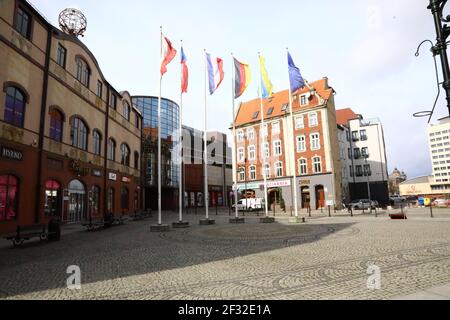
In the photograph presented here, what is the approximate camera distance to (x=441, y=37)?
4504 mm

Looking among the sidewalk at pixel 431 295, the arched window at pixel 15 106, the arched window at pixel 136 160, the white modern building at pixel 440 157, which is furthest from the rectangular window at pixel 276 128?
the white modern building at pixel 440 157

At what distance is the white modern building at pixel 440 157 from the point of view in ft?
360

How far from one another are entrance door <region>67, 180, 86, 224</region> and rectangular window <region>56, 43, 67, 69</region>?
30.3 ft

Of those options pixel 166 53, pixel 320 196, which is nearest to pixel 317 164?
pixel 320 196

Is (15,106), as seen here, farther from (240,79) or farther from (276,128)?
(276,128)

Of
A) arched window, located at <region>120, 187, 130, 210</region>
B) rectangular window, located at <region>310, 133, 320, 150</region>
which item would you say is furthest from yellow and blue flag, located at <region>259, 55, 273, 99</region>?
arched window, located at <region>120, 187, 130, 210</region>

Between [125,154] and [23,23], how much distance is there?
19194mm

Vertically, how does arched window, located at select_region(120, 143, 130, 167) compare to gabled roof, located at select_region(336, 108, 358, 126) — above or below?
below

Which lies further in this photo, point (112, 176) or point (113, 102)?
point (113, 102)

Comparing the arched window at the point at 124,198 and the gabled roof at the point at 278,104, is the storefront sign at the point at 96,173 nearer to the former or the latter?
the arched window at the point at 124,198

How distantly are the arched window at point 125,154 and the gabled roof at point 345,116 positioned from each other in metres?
44.4

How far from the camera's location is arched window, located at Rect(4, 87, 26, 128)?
17391 millimetres

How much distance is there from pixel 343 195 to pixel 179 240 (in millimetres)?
35272

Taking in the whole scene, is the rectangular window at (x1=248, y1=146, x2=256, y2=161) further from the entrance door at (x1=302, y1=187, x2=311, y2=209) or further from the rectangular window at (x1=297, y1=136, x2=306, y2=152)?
the entrance door at (x1=302, y1=187, x2=311, y2=209)
